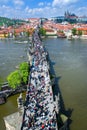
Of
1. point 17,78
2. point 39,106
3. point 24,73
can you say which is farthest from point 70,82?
point 39,106

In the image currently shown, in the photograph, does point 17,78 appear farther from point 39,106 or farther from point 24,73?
point 39,106

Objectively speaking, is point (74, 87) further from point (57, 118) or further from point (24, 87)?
point (57, 118)

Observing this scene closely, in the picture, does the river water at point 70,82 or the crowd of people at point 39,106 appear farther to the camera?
the river water at point 70,82

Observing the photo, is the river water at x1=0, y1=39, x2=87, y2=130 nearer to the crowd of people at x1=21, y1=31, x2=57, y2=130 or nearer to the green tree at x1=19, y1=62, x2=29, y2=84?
the green tree at x1=19, y1=62, x2=29, y2=84

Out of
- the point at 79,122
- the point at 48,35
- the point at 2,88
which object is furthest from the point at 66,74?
the point at 48,35

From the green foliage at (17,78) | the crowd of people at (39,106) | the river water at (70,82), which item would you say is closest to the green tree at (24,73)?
the green foliage at (17,78)

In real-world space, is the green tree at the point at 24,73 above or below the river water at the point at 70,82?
above

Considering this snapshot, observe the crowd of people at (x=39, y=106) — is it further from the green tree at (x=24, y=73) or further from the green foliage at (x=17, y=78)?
the green foliage at (x=17, y=78)

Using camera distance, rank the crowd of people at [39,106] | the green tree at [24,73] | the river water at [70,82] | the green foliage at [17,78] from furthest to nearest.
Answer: the green tree at [24,73] < the green foliage at [17,78] < the river water at [70,82] < the crowd of people at [39,106]

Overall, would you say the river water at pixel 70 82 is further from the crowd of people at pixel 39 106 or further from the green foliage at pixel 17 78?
the crowd of people at pixel 39 106

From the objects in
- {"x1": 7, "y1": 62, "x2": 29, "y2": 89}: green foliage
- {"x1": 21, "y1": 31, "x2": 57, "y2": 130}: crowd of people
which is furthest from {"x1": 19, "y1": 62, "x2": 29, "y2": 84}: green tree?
{"x1": 21, "y1": 31, "x2": 57, "y2": 130}: crowd of people

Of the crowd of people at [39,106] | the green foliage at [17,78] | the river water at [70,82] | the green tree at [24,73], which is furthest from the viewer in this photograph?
the green tree at [24,73]
